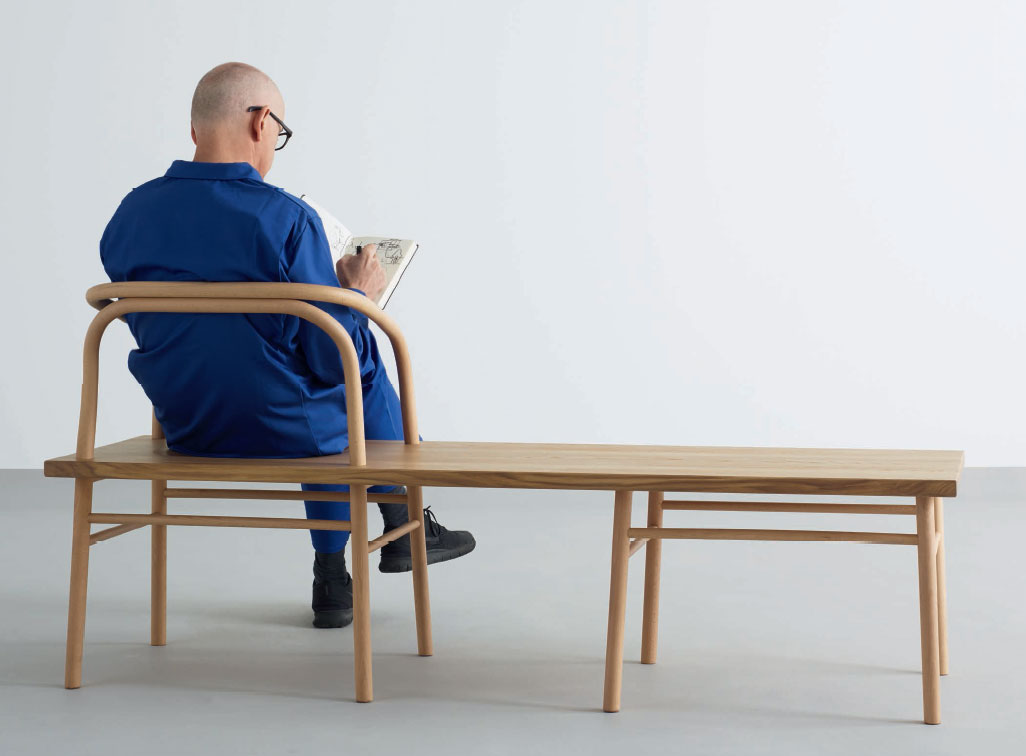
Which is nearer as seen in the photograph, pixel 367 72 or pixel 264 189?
pixel 264 189

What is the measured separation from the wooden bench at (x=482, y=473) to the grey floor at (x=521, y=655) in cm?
11

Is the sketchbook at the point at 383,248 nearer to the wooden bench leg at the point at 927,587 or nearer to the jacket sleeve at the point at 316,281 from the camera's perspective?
the jacket sleeve at the point at 316,281

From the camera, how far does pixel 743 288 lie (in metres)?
4.66

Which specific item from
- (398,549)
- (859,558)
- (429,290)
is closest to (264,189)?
(398,549)

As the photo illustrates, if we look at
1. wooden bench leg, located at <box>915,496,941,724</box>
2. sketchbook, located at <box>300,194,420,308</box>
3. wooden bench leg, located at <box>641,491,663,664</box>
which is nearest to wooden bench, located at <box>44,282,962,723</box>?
wooden bench leg, located at <box>915,496,941,724</box>

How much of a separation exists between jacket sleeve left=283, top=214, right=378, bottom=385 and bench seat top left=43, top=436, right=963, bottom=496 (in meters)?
0.17

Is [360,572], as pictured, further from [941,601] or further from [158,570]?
[941,601]

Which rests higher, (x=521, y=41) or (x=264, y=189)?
(x=521, y=41)

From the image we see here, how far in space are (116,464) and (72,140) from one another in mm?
3021

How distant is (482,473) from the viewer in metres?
1.98

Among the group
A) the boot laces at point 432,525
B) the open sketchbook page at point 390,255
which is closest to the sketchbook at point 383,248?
the open sketchbook page at point 390,255

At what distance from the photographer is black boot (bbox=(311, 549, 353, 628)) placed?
2746mm

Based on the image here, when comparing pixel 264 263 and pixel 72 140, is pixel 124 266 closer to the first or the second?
pixel 264 263

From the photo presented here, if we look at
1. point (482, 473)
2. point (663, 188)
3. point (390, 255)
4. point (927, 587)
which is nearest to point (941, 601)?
point (927, 587)
